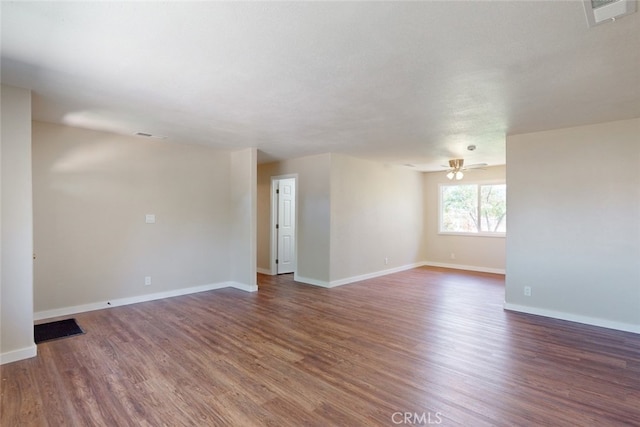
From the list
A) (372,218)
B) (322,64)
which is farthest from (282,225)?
(322,64)

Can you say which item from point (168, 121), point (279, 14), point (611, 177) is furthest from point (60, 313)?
point (611, 177)

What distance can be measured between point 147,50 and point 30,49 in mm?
810

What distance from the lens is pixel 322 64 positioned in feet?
7.75

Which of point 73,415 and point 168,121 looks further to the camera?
point 168,121

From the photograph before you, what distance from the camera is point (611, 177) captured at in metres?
3.84

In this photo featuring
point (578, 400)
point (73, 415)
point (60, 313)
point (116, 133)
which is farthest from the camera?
point (116, 133)

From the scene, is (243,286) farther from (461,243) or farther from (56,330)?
(461,243)

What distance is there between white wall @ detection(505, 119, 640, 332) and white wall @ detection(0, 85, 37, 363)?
18.1 feet

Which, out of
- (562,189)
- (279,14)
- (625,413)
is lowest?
(625,413)

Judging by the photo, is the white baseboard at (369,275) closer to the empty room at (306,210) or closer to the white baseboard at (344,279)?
the white baseboard at (344,279)

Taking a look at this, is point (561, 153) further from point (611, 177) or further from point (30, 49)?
point (30, 49)

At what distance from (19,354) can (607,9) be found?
494cm

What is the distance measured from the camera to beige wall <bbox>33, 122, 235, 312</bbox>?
4055 millimetres

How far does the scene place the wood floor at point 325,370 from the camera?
2146 millimetres
